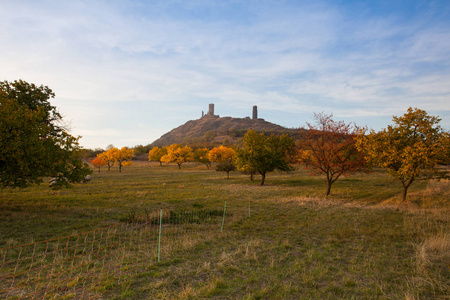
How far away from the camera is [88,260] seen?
8125 mm

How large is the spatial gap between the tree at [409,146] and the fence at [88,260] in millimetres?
15617

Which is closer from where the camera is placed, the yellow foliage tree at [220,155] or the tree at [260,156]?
the tree at [260,156]

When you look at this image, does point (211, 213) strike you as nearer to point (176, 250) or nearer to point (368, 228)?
point (176, 250)

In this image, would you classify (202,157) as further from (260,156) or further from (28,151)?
(28,151)

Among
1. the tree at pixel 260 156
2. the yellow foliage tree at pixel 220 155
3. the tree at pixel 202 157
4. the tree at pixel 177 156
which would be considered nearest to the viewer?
the tree at pixel 260 156

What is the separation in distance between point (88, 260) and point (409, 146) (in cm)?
2233

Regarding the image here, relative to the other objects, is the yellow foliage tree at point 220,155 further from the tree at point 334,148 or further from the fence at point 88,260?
the fence at point 88,260

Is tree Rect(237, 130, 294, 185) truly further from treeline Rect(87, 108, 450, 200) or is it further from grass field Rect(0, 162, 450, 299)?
grass field Rect(0, 162, 450, 299)

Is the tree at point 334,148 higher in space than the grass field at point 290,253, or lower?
higher

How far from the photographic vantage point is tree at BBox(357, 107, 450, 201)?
17.5 metres

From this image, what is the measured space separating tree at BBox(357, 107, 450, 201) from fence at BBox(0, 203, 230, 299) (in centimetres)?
1562

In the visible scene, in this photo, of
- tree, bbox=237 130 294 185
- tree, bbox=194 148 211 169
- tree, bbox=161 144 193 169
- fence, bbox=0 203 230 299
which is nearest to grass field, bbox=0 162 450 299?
fence, bbox=0 203 230 299

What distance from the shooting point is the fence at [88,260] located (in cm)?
594

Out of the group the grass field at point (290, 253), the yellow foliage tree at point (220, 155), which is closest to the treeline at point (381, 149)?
the grass field at point (290, 253)
